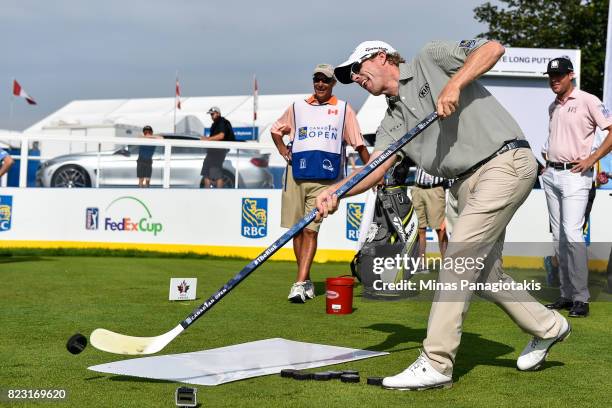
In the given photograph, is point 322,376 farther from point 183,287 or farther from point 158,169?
point 158,169

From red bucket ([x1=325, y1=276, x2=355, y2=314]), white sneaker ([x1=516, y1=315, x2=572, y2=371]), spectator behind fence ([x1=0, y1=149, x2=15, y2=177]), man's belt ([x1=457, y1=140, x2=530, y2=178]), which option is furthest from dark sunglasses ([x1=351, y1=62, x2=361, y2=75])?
spectator behind fence ([x1=0, y1=149, x2=15, y2=177])

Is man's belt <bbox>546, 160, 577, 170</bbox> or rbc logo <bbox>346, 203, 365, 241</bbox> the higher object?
man's belt <bbox>546, 160, 577, 170</bbox>

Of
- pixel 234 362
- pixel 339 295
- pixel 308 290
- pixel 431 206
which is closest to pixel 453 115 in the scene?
pixel 234 362

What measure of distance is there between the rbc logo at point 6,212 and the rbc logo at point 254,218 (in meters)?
3.64

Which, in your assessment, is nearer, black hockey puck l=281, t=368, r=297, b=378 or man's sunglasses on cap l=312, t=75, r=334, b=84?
black hockey puck l=281, t=368, r=297, b=378

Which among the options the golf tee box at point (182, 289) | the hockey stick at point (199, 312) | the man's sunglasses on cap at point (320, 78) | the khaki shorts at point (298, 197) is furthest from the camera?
the khaki shorts at point (298, 197)

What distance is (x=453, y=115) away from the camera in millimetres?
5219

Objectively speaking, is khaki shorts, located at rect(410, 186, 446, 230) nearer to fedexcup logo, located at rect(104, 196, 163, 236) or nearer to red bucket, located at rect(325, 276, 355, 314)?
fedexcup logo, located at rect(104, 196, 163, 236)

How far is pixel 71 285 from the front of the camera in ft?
32.6

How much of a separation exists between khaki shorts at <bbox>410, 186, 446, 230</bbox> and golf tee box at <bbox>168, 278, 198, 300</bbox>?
439cm

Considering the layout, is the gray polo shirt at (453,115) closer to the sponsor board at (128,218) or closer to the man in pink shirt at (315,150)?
the man in pink shirt at (315,150)

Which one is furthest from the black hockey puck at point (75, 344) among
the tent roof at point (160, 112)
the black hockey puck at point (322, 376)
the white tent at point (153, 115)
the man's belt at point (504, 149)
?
the tent roof at point (160, 112)

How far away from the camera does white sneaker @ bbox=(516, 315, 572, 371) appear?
216 inches

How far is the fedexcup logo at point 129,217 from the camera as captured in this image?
48.3 ft
